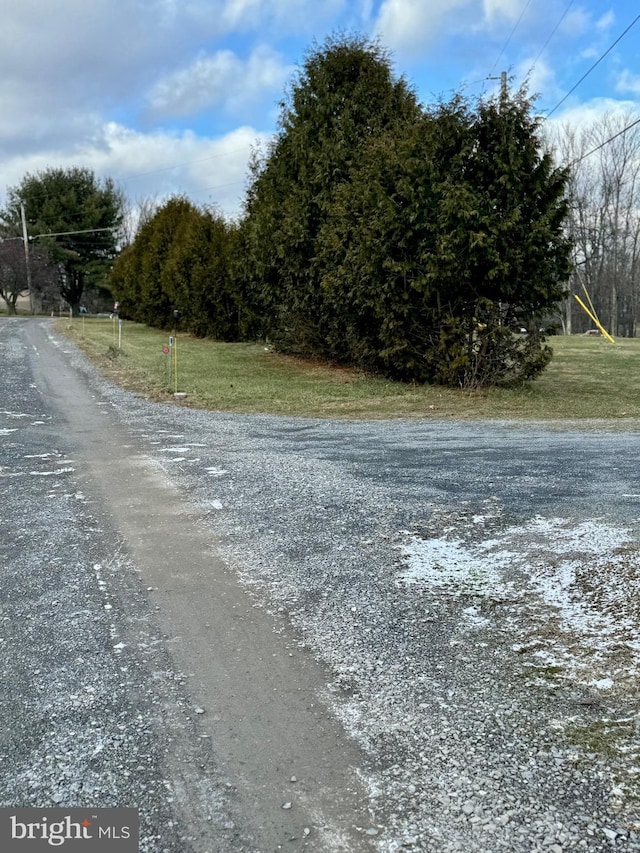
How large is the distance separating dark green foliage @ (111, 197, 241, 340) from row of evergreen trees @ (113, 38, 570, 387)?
21.2 ft

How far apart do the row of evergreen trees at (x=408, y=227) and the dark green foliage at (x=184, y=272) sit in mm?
6453

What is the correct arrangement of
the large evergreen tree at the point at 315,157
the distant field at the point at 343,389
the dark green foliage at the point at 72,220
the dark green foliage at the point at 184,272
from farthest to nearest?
the dark green foliage at the point at 72,220
the dark green foliage at the point at 184,272
the large evergreen tree at the point at 315,157
the distant field at the point at 343,389

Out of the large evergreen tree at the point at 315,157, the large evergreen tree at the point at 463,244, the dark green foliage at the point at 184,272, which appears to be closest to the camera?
the large evergreen tree at the point at 463,244

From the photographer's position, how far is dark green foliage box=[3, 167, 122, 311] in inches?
1946

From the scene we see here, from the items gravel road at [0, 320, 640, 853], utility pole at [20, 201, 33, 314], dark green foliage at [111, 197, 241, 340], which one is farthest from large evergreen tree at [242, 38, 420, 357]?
utility pole at [20, 201, 33, 314]

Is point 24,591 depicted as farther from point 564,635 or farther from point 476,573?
point 564,635

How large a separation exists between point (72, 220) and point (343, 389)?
42.5 meters

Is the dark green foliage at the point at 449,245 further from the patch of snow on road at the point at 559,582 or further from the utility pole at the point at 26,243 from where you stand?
the utility pole at the point at 26,243

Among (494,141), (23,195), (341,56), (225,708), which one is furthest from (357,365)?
(23,195)

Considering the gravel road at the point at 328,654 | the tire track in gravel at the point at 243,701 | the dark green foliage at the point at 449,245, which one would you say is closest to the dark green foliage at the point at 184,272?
the dark green foliage at the point at 449,245

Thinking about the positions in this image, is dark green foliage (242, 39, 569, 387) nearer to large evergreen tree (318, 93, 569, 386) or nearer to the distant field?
large evergreen tree (318, 93, 569, 386)

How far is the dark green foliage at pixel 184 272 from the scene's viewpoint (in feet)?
85.4

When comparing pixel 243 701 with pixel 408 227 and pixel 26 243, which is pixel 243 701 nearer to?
pixel 408 227

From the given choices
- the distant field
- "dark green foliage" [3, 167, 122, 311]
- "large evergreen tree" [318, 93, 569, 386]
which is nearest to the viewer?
the distant field
